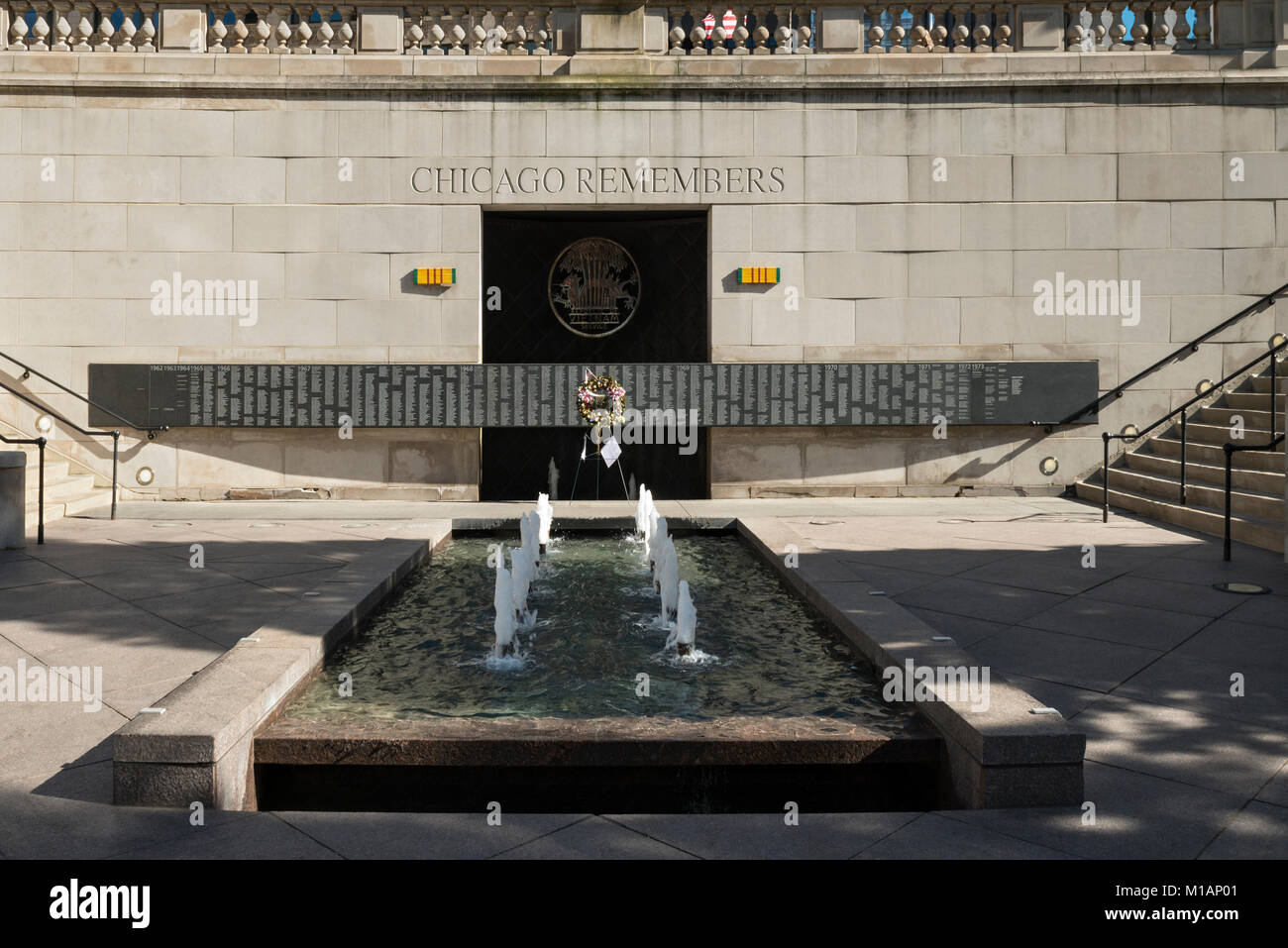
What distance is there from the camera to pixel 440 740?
4.11 metres

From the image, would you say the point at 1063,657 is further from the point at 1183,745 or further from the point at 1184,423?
the point at 1184,423

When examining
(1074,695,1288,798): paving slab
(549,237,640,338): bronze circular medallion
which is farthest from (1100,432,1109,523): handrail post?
(549,237,640,338): bronze circular medallion

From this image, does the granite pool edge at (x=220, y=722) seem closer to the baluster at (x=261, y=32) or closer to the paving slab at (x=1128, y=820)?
the paving slab at (x=1128, y=820)

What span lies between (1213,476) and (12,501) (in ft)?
44.4

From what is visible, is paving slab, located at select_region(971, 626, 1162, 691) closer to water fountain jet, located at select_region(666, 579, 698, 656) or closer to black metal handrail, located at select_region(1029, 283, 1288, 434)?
water fountain jet, located at select_region(666, 579, 698, 656)

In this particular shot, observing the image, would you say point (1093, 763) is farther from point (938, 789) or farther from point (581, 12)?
point (581, 12)

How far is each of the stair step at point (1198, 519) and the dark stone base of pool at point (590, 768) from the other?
7339 millimetres

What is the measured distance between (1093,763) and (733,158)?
12.2 m

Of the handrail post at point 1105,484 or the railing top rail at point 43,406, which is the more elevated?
the railing top rail at point 43,406

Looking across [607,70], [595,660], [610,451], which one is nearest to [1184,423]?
[610,451]

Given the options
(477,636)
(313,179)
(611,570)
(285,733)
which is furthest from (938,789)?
(313,179)

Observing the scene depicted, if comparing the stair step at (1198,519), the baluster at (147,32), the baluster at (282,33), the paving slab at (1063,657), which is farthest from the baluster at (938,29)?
the baluster at (147,32)

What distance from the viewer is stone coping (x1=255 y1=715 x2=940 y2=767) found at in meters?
4.10

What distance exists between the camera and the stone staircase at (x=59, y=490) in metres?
12.2
